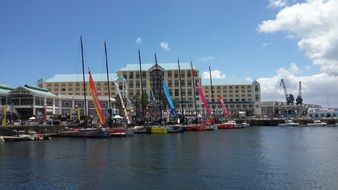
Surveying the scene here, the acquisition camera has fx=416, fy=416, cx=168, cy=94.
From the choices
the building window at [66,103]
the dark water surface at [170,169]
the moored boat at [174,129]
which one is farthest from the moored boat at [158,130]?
the building window at [66,103]

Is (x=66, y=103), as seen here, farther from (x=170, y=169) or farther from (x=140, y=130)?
(x=170, y=169)

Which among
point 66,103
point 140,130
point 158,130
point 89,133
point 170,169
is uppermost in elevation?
point 66,103

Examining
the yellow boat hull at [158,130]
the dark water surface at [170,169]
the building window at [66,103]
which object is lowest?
the dark water surface at [170,169]

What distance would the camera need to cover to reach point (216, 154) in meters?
66.6

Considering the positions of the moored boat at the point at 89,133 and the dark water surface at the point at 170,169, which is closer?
the dark water surface at the point at 170,169

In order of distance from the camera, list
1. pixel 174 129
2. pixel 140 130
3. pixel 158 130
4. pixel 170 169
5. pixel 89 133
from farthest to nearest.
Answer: pixel 174 129
pixel 140 130
pixel 158 130
pixel 89 133
pixel 170 169

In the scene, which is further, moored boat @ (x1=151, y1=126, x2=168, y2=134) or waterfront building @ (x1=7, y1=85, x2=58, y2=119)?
waterfront building @ (x1=7, y1=85, x2=58, y2=119)

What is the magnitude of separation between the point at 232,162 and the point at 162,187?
1906 cm

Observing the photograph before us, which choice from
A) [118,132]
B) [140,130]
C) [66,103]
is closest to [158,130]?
[140,130]

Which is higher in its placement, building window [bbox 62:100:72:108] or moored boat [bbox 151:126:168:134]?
building window [bbox 62:100:72:108]

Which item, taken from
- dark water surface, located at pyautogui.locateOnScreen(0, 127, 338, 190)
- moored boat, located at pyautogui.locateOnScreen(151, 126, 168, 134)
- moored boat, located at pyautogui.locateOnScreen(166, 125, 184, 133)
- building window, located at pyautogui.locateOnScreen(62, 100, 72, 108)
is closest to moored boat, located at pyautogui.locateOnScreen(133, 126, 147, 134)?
moored boat, located at pyautogui.locateOnScreen(151, 126, 168, 134)

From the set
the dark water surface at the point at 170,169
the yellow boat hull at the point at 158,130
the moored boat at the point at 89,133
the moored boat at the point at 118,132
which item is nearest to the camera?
the dark water surface at the point at 170,169

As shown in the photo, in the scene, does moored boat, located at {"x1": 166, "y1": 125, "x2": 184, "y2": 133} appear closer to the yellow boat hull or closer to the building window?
the yellow boat hull

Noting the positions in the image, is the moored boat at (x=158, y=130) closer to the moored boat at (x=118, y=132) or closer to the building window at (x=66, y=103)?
the moored boat at (x=118, y=132)
